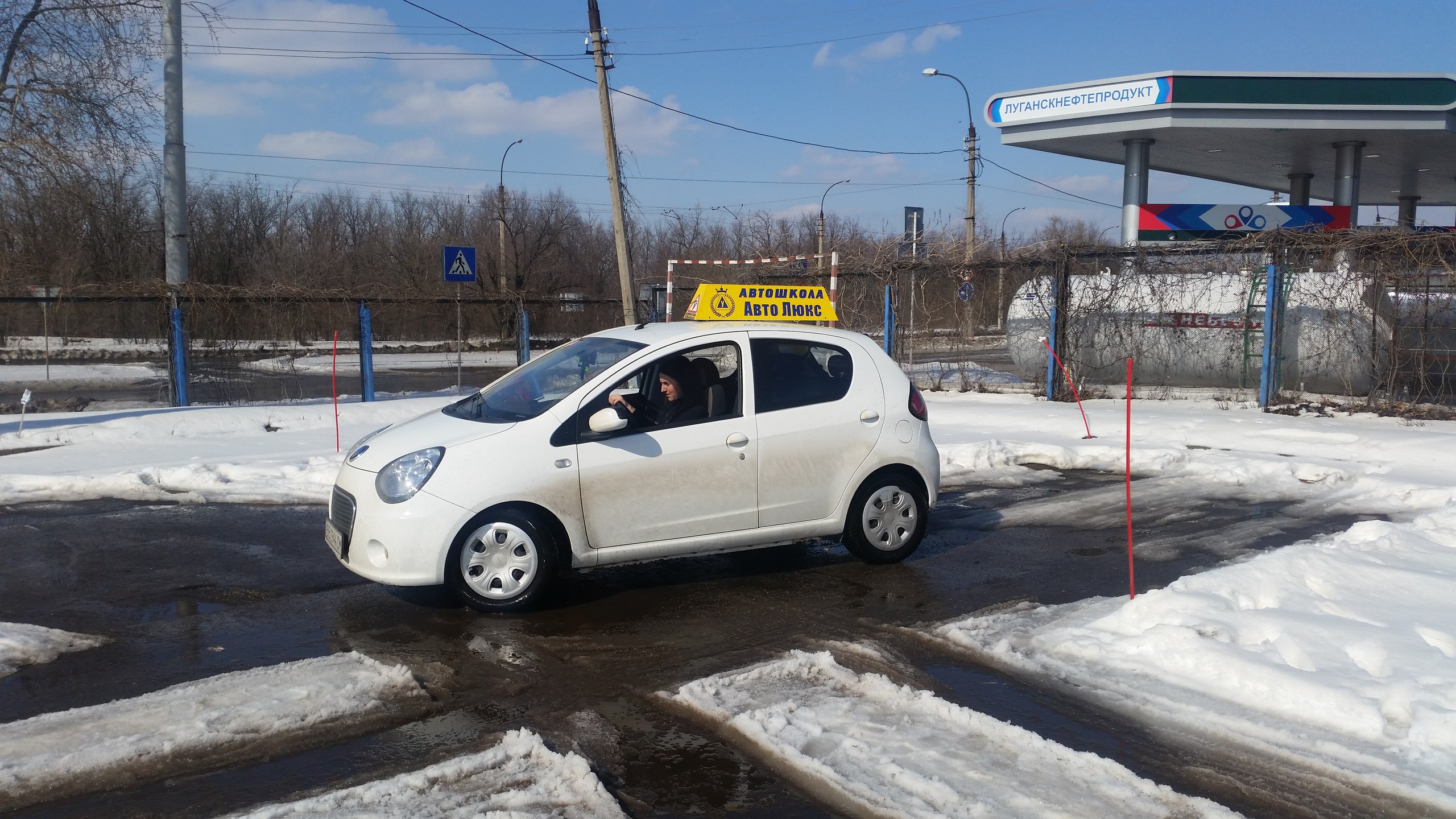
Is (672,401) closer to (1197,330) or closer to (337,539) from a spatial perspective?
(337,539)

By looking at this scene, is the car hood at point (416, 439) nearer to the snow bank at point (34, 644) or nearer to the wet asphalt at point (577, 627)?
the wet asphalt at point (577, 627)

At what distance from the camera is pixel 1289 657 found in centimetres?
526

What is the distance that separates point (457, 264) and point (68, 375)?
12.6 metres

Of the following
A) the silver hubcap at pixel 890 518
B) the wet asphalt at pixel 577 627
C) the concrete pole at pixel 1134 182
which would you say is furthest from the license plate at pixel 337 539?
the concrete pole at pixel 1134 182

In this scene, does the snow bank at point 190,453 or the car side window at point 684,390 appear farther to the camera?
the snow bank at point 190,453

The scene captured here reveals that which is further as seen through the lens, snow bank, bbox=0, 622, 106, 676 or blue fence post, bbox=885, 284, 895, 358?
blue fence post, bbox=885, 284, 895, 358

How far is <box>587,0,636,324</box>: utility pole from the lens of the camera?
1966cm

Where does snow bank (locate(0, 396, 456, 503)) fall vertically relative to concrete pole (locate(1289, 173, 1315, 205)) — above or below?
below

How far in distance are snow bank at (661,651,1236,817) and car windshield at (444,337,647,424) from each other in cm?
233

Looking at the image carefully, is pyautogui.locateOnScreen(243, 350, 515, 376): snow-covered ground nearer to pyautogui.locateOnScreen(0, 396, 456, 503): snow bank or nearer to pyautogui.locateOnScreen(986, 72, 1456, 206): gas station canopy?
pyautogui.locateOnScreen(0, 396, 456, 503): snow bank

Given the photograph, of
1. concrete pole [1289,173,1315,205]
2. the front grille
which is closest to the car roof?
the front grille

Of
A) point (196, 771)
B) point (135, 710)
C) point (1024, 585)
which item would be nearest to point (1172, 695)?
point (1024, 585)

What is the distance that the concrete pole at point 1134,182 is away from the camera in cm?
2519

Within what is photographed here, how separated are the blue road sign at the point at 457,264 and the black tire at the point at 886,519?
531 inches
